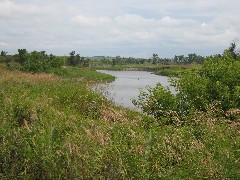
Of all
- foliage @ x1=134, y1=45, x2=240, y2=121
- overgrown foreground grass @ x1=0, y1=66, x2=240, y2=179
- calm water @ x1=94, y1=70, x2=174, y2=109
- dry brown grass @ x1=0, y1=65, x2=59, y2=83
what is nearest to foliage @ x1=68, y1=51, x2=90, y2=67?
calm water @ x1=94, y1=70, x2=174, y2=109

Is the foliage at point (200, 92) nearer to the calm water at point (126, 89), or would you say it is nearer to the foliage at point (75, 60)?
the calm water at point (126, 89)

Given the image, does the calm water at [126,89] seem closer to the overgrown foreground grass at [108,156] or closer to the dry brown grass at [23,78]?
the dry brown grass at [23,78]

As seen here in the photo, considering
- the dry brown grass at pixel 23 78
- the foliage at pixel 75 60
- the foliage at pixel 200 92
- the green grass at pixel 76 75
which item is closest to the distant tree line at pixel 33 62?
the green grass at pixel 76 75

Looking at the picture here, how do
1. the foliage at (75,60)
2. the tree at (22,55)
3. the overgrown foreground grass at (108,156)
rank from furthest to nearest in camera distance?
the foliage at (75,60) → the tree at (22,55) → the overgrown foreground grass at (108,156)


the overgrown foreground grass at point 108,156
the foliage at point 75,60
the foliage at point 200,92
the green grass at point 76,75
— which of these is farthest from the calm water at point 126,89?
the foliage at point 75,60

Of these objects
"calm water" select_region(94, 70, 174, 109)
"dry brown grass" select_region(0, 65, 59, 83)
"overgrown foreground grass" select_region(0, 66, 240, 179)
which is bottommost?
"calm water" select_region(94, 70, 174, 109)

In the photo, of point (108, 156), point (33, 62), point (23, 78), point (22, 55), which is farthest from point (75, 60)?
point (108, 156)

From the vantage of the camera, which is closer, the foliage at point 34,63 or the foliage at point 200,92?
the foliage at point 200,92

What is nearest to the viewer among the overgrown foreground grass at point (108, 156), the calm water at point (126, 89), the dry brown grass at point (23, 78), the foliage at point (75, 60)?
the overgrown foreground grass at point (108, 156)

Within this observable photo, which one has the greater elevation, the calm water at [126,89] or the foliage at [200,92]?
the foliage at [200,92]

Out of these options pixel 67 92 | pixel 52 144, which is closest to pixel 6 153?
pixel 52 144

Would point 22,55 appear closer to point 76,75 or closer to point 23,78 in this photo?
point 76,75

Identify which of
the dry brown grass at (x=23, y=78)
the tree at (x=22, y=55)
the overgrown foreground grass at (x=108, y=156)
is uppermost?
the tree at (x=22, y=55)

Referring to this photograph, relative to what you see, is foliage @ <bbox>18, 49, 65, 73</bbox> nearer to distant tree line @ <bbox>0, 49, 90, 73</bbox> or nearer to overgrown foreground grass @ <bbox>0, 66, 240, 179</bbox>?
distant tree line @ <bbox>0, 49, 90, 73</bbox>
